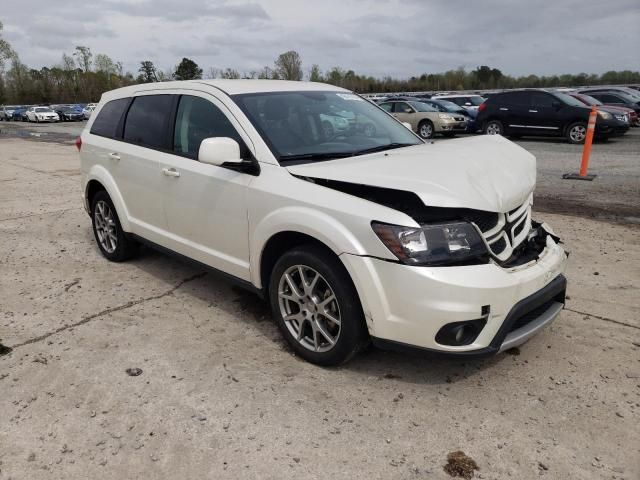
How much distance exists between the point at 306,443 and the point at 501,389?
1195mm

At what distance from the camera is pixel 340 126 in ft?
13.2

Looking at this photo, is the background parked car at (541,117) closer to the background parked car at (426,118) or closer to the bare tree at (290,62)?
the background parked car at (426,118)

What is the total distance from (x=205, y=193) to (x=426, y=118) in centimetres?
1684

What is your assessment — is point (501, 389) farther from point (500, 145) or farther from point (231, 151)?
point (231, 151)

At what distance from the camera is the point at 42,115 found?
155ft

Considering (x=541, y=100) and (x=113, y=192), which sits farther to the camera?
(x=541, y=100)

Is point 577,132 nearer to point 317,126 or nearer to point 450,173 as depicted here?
point 317,126

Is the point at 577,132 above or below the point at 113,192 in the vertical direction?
below

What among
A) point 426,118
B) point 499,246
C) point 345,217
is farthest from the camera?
point 426,118

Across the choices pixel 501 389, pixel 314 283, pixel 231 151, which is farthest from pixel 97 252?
pixel 501 389

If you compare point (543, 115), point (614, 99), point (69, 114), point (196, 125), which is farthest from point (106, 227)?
point (69, 114)

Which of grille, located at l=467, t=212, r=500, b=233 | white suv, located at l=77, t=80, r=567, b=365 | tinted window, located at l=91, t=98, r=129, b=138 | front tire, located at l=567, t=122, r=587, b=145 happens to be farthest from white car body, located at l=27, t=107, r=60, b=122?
grille, located at l=467, t=212, r=500, b=233

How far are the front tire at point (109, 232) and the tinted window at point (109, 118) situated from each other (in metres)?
0.61

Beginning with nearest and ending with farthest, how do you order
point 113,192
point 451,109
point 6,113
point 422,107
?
point 113,192 → point 422,107 → point 451,109 → point 6,113
